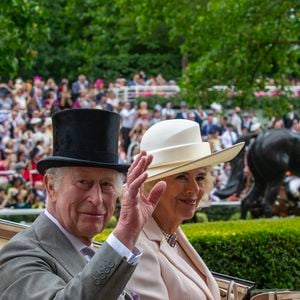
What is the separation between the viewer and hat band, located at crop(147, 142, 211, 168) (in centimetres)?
500

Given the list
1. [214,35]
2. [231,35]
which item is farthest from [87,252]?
[214,35]

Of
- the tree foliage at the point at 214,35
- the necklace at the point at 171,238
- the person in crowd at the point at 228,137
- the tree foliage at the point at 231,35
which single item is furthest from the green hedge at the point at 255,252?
the person in crowd at the point at 228,137

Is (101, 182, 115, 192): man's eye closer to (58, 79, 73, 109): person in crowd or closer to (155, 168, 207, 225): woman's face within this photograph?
(155, 168, 207, 225): woman's face

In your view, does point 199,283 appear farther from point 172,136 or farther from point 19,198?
point 19,198

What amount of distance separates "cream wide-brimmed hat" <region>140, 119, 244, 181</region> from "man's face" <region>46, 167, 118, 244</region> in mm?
1301

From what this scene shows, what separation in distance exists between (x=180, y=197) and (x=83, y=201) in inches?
58.5

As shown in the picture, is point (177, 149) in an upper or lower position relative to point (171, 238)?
upper

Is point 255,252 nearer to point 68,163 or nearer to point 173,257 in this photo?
point 173,257

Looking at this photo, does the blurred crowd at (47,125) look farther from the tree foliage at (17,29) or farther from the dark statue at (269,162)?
the tree foliage at (17,29)

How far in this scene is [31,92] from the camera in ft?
79.6

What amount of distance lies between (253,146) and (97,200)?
13990mm

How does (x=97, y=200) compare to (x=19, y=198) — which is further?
(x=19, y=198)

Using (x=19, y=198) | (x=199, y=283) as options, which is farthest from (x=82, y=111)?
(x=19, y=198)

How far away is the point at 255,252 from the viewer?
9.52 metres
